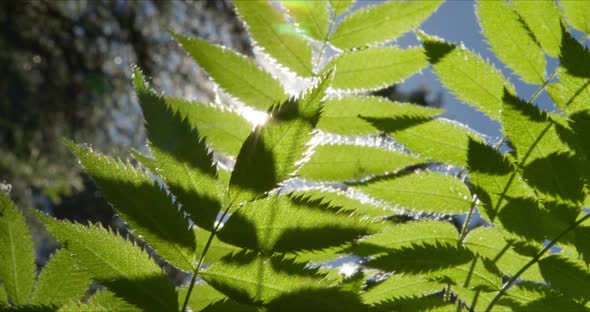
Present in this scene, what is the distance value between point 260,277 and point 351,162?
0.56 meters

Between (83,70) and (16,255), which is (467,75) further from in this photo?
(83,70)

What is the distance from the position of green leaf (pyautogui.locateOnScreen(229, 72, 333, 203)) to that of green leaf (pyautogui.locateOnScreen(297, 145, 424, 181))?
488 millimetres

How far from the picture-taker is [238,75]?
4.42 feet

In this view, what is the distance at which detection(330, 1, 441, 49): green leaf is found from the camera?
4.68ft

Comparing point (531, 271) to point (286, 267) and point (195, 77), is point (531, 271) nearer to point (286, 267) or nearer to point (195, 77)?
point (286, 267)

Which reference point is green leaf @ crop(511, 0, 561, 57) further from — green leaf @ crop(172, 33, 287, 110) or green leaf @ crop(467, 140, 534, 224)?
green leaf @ crop(172, 33, 287, 110)

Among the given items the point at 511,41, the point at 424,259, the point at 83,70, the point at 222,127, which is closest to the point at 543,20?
the point at 511,41

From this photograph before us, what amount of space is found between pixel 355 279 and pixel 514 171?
35 cm

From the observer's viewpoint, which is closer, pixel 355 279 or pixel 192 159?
pixel 192 159

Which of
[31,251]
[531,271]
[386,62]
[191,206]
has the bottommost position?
[531,271]

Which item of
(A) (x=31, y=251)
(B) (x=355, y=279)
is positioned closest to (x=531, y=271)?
(B) (x=355, y=279)

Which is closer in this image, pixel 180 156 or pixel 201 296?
pixel 180 156

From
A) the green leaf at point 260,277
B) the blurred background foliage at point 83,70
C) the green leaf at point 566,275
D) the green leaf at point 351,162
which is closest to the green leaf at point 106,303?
the green leaf at point 260,277

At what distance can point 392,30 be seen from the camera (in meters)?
1.44
